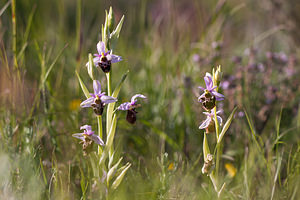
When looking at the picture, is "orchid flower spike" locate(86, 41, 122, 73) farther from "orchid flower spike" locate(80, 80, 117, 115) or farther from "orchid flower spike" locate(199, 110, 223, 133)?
"orchid flower spike" locate(199, 110, 223, 133)

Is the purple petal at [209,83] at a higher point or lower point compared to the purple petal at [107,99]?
higher

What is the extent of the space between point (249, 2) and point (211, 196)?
3.51m

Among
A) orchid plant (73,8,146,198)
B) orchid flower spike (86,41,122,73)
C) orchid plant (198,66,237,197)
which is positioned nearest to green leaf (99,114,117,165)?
orchid plant (73,8,146,198)

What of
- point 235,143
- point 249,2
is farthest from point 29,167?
point 249,2

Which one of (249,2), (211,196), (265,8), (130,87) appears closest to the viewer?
(211,196)

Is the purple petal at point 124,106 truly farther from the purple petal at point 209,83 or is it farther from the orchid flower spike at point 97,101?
the purple petal at point 209,83

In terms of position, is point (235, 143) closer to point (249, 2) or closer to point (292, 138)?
point (292, 138)

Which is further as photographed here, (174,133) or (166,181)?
(174,133)

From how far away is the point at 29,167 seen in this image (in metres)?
1.42

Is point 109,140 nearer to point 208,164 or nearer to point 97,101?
point 97,101

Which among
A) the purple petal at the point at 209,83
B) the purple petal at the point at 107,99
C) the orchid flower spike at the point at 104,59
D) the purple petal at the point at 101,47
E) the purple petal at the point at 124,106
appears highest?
the purple petal at the point at 101,47

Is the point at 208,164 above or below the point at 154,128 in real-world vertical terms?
below

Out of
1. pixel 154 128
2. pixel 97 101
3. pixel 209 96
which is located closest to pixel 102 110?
pixel 97 101

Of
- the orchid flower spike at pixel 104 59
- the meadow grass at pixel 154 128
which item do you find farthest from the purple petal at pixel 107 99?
the meadow grass at pixel 154 128
